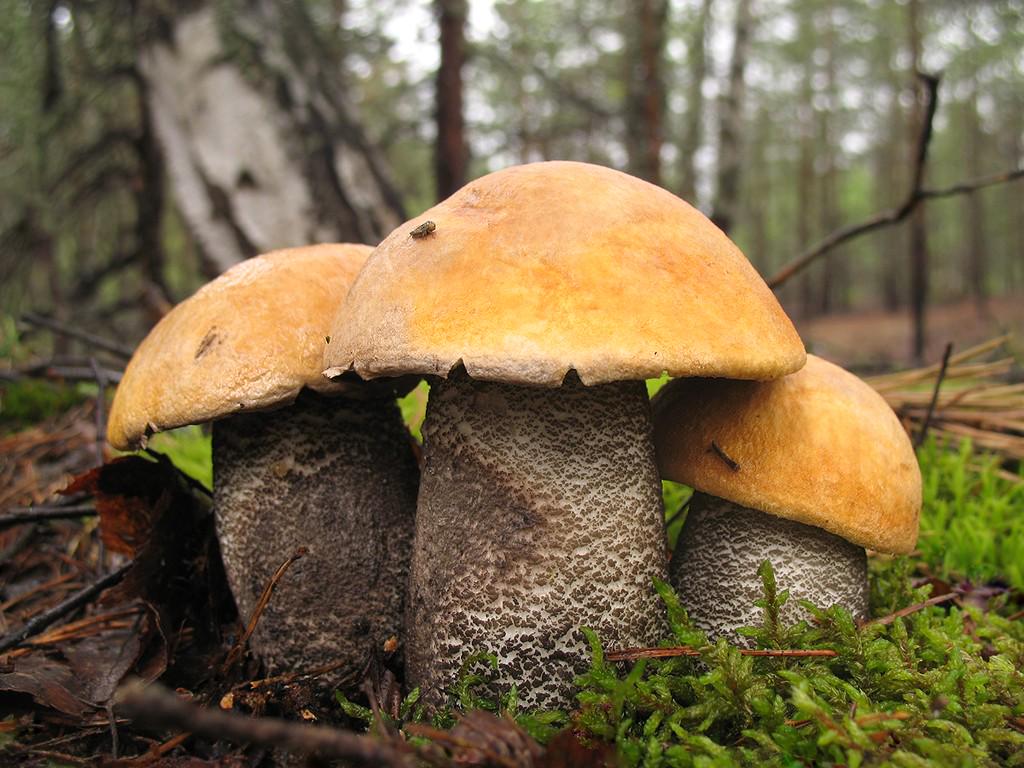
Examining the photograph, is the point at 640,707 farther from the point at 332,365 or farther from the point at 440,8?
the point at 440,8

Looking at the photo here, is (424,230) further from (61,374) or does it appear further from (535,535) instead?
(61,374)

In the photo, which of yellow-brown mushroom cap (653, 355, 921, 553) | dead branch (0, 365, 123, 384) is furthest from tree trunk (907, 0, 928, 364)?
dead branch (0, 365, 123, 384)

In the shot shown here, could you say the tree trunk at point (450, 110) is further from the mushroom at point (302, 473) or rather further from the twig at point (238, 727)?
the twig at point (238, 727)

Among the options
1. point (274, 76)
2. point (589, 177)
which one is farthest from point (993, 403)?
point (274, 76)

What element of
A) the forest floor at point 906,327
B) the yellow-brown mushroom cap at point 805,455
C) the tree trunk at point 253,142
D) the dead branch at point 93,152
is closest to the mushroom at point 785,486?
the yellow-brown mushroom cap at point 805,455

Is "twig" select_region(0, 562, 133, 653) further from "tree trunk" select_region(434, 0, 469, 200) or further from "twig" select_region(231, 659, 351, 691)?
"tree trunk" select_region(434, 0, 469, 200)

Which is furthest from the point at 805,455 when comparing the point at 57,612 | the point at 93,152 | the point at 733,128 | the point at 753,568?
the point at 733,128
